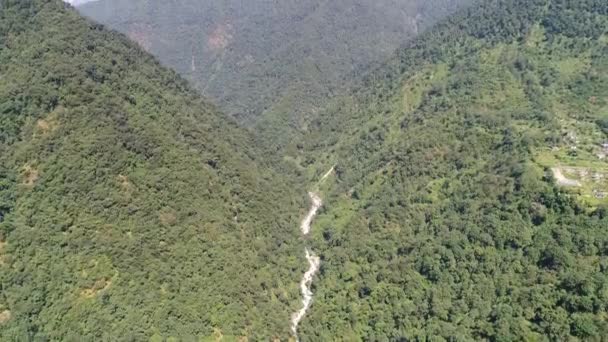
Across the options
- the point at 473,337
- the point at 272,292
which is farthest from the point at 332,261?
the point at 473,337

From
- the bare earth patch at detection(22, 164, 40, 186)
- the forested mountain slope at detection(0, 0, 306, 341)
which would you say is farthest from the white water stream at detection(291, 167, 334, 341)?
the bare earth patch at detection(22, 164, 40, 186)

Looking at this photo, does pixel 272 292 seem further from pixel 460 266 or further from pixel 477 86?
pixel 477 86

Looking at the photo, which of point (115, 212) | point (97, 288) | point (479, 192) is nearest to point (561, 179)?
point (479, 192)

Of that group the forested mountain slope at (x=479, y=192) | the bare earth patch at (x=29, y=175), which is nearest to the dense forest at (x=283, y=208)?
the forested mountain slope at (x=479, y=192)

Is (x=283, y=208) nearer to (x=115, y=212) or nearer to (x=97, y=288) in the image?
(x=115, y=212)

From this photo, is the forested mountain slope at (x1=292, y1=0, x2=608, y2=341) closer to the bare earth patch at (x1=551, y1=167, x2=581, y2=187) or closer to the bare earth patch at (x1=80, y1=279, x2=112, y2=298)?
the bare earth patch at (x1=551, y1=167, x2=581, y2=187)

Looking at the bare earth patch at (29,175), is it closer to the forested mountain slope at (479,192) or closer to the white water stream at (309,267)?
the white water stream at (309,267)
